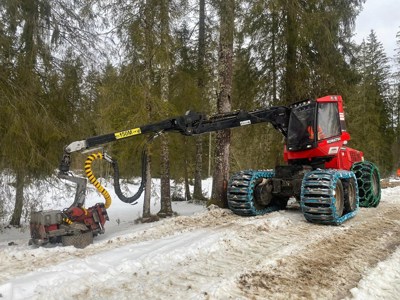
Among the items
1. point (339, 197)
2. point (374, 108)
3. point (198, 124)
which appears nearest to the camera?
point (198, 124)

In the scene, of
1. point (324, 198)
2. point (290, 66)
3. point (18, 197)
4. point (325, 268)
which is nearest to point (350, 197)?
point (324, 198)

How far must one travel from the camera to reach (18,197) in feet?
31.7

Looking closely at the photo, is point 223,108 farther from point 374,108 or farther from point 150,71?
point 374,108

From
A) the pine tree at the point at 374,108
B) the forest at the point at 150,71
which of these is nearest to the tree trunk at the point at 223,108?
the forest at the point at 150,71

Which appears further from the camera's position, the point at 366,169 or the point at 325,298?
the point at 366,169

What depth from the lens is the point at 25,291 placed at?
11.9 ft

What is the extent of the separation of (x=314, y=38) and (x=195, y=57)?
4799 millimetres

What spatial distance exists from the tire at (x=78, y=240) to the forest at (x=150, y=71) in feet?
6.61

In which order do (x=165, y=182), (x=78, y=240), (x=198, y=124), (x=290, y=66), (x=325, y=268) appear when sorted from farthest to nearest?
(x=290, y=66), (x=165, y=182), (x=198, y=124), (x=78, y=240), (x=325, y=268)

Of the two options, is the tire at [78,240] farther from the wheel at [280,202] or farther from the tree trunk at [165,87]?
the wheel at [280,202]

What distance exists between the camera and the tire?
21.6 ft

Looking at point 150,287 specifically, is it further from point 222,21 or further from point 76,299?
point 222,21

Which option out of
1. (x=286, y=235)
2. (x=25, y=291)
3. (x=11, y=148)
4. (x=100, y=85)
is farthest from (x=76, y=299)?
(x=100, y=85)

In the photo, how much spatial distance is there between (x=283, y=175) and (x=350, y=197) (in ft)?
5.01
